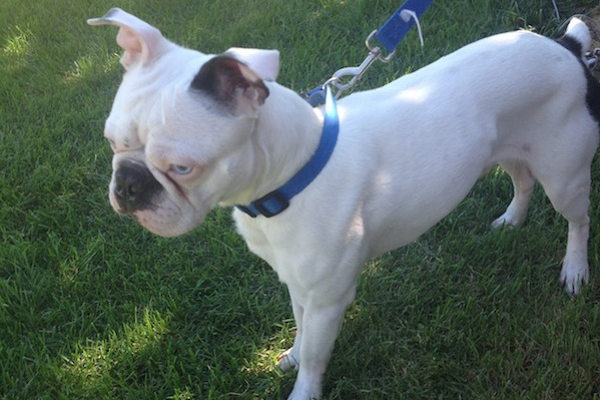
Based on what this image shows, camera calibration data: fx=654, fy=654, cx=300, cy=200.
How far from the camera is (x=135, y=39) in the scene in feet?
7.38

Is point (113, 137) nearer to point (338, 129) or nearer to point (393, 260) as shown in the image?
point (338, 129)

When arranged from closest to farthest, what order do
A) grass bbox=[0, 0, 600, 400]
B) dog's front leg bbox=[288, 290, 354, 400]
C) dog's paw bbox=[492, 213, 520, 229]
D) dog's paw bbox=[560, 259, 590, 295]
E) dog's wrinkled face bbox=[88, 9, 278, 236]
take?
dog's wrinkled face bbox=[88, 9, 278, 236] → dog's front leg bbox=[288, 290, 354, 400] → grass bbox=[0, 0, 600, 400] → dog's paw bbox=[560, 259, 590, 295] → dog's paw bbox=[492, 213, 520, 229]

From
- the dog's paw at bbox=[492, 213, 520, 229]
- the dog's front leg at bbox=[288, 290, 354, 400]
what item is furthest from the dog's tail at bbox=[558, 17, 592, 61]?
the dog's front leg at bbox=[288, 290, 354, 400]

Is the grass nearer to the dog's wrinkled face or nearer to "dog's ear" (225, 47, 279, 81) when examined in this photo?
the dog's wrinkled face

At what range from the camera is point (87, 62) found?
5316mm

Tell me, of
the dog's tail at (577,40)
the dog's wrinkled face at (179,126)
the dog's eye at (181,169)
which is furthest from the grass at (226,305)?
the dog's eye at (181,169)

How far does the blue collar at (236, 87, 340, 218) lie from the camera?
240 centimetres

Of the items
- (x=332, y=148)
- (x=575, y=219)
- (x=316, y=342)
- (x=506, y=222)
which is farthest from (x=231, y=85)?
(x=506, y=222)

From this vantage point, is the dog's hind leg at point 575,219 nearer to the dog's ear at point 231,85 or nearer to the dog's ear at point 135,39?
the dog's ear at point 231,85

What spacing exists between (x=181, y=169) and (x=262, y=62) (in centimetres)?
44

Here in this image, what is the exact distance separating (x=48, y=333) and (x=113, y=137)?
1648mm

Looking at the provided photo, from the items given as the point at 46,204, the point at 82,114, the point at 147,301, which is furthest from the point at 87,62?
the point at 147,301

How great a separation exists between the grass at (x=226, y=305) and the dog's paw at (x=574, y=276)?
0.05m

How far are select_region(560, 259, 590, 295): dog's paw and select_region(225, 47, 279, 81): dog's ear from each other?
2261 millimetres
